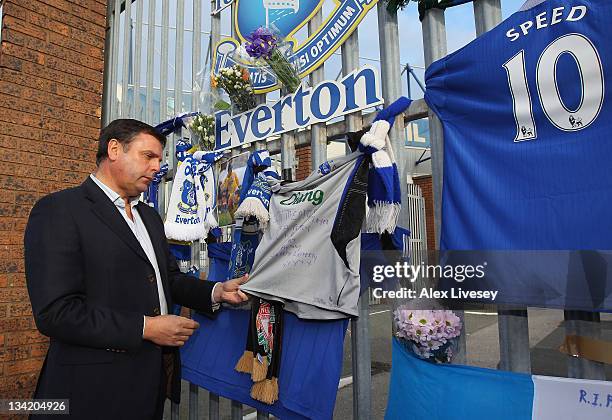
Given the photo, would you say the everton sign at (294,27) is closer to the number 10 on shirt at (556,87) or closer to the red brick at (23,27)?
the number 10 on shirt at (556,87)

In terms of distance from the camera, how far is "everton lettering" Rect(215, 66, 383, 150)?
229 centimetres

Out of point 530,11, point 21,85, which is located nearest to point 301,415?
point 530,11

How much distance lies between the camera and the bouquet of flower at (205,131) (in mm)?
3289

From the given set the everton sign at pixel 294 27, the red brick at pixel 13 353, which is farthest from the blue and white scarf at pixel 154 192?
the red brick at pixel 13 353

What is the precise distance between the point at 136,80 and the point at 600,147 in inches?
175

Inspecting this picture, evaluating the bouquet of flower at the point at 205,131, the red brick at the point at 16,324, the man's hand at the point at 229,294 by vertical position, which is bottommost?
the red brick at the point at 16,324

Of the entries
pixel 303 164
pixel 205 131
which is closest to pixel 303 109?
pixel 205 131

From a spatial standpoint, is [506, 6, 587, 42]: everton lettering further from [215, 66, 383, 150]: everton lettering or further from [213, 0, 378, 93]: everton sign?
[213, 0, 378, 93]: everton sign

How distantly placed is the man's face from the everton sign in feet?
3.95

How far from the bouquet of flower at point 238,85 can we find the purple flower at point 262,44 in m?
0.41

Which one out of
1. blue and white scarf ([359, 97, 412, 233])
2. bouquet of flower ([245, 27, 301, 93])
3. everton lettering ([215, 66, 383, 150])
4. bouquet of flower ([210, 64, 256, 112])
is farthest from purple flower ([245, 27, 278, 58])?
blue and white scarf ([359, 97, 412, 233])

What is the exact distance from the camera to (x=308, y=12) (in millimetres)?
2764

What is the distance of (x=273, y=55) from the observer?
265cm

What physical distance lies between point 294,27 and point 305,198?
1375 mm
